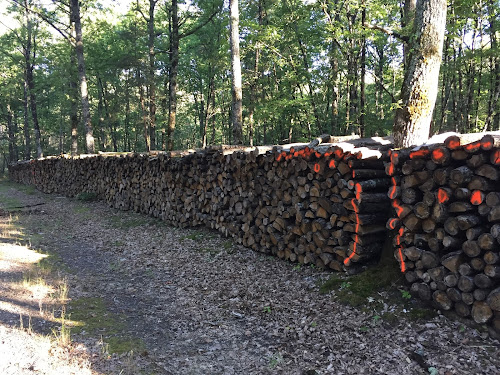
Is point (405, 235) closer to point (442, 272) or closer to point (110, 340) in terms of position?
point (442, 272)

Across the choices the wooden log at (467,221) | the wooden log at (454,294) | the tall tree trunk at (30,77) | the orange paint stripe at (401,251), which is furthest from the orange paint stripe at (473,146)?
the tall tree trunk at (30,77)

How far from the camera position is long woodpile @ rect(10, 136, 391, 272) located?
442 centimetres

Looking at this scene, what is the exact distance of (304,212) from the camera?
17.1ft

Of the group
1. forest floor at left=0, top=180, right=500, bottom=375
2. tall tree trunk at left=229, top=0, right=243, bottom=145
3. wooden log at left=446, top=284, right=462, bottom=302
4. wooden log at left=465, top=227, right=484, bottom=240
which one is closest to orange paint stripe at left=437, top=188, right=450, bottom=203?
wooden log at left=465, top=227, right=484, bottom=240

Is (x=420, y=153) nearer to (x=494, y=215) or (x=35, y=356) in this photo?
(x=494, y=215)

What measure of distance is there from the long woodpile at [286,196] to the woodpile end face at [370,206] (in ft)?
0.06

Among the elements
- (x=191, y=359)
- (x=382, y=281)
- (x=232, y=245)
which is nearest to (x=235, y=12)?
(x=232, y=245)

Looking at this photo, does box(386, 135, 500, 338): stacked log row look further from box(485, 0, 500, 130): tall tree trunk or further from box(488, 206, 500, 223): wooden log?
box(485, 0, 500, 130): tall tree trunk

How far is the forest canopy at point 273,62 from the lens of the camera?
501 inches

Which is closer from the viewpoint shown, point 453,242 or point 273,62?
point 453,242

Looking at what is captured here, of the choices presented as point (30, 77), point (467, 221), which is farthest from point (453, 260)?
point (30, 77)

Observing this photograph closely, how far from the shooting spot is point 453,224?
3232mm

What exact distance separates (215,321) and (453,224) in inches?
120

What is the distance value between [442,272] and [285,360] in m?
1.90
